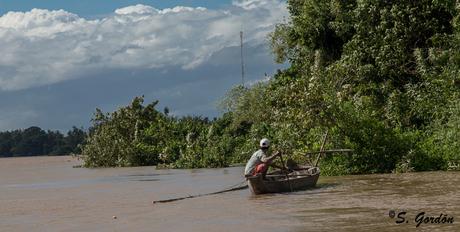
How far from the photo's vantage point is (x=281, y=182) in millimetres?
Result: 17359

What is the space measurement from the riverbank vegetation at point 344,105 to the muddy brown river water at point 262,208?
1.49 meters

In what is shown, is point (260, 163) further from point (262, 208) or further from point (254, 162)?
point (262, 208)

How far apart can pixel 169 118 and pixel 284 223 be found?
112 feet

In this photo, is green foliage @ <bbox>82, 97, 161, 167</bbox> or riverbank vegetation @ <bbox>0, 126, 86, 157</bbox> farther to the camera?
riverbank vegetation @ <bbox>0, 126, 86, 157</bbox>

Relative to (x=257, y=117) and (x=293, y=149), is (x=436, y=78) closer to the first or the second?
(x=293, y=149)

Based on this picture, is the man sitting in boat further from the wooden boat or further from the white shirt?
the wooden boat

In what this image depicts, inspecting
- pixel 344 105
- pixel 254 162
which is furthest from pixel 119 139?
pixel 254 162

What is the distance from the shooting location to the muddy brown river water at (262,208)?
11.8m

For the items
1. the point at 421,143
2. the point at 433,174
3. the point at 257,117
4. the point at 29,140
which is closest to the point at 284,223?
the point at 433,174

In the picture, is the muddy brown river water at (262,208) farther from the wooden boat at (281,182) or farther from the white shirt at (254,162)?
the white shirt at (254,162)

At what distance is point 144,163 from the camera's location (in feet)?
138

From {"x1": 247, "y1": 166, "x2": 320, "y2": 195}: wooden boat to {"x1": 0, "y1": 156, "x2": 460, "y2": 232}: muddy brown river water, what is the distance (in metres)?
0.32

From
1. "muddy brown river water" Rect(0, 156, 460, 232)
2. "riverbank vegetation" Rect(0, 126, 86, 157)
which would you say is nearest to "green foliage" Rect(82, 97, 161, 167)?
"muddy brown river water" Rect(0, 156, 460, 232)

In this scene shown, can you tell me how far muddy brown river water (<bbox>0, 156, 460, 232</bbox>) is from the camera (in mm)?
11828
